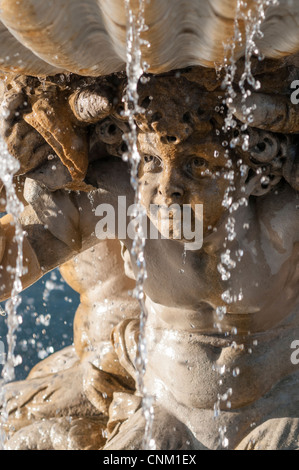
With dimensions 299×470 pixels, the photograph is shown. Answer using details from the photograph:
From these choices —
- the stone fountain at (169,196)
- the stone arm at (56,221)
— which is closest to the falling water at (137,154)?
the stone fountain at (169,196)

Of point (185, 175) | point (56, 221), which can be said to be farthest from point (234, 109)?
point (56, 221)

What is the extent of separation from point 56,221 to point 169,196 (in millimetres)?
439

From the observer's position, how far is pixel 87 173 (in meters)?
2.70

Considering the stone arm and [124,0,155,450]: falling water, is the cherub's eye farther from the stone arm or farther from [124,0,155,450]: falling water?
the stone arm

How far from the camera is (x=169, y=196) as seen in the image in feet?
7.97

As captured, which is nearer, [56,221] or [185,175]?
[185,175]

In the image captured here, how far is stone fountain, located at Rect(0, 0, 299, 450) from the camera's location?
203cm

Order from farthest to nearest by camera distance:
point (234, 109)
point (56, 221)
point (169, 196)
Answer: point (56, 221)
point (169, 196)
point (234, 109)

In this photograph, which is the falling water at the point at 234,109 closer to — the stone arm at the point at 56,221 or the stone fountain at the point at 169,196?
the stone fountain at the point at 169,196

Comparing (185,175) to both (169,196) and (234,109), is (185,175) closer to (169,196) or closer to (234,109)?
(169,196)

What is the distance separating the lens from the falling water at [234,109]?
75.6 inches

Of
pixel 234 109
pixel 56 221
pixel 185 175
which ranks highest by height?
pixel 234 109

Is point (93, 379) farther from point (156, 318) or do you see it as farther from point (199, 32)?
point (199, 32)

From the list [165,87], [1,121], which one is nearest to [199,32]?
[165,87]
